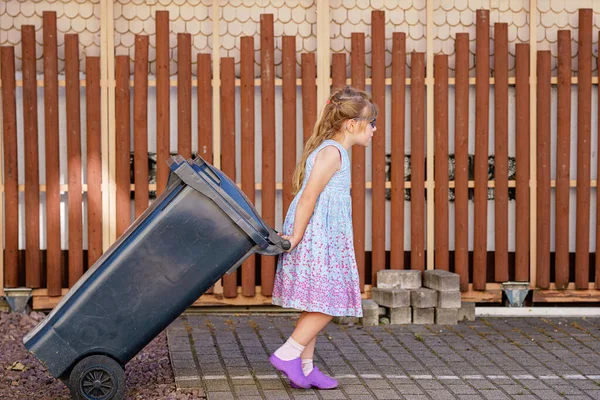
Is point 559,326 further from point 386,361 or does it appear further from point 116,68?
point 116,68

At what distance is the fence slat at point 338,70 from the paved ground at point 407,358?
6.48 ft

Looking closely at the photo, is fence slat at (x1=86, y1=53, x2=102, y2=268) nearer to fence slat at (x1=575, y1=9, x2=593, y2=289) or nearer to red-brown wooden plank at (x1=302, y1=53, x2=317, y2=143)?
red-brown wooden plank at (x1=302, y1=53, x2=317, y2=143)

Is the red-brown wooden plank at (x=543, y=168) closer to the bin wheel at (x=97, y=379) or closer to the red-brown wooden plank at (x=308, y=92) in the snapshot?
the red-brown wooden plank at (x=308, y=92)

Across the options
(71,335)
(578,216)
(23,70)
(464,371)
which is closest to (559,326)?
(578,216)

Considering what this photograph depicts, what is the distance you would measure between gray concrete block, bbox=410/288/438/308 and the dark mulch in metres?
2.01

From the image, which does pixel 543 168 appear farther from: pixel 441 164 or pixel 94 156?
pixel 94 156

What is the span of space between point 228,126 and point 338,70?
1.01 metres

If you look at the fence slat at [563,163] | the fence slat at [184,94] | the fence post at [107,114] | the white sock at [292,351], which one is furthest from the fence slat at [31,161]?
the fence slat at [563,163]

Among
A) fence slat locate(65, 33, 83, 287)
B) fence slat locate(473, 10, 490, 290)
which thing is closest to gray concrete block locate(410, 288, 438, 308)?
fence slat locate(473, 10, 490, 290)

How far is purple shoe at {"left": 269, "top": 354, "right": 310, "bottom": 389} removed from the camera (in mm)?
5875

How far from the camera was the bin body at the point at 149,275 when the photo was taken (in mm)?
5406

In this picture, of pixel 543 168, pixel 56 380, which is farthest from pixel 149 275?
pixel 543 168

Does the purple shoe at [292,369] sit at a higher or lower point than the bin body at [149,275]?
lower

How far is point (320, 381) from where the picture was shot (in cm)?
597
